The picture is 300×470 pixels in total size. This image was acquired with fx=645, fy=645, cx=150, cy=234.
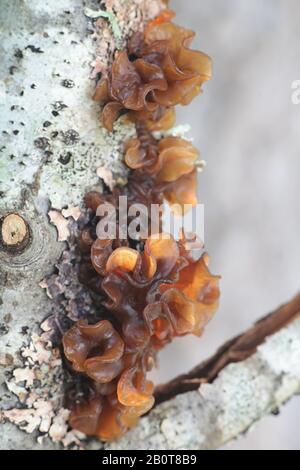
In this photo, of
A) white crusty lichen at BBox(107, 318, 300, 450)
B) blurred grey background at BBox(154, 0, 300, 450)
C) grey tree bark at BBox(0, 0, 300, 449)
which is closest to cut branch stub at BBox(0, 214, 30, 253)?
grey tree bark at BBox(0, 0, 300, 449)

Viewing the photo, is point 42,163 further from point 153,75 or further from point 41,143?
point 153,75

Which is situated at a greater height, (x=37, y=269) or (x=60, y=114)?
(x=60, y=114)

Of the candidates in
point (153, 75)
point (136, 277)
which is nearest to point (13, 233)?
point (136, 277)

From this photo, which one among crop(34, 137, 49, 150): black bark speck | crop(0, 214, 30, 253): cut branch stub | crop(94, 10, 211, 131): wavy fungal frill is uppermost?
crop(94, 10, 211, 131): wavy fungal frill

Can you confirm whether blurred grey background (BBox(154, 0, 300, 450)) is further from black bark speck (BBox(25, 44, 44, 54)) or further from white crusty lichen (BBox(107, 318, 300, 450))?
black bark speck (BBox(25, 44, 44, 54))

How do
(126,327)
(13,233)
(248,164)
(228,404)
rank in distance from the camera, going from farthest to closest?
(248,164)
(228,404)
(126,327)
(13,233)

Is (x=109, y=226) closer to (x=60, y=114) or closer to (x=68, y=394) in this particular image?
(x=60, y=114)
